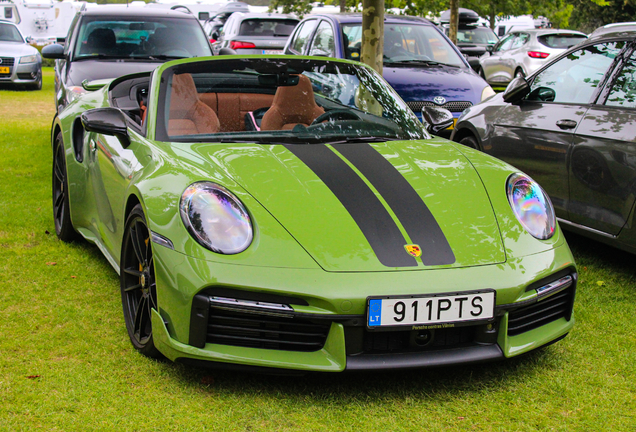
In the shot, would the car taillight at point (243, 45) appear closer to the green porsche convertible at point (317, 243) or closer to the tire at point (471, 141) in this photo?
the tire at point (471, 141)

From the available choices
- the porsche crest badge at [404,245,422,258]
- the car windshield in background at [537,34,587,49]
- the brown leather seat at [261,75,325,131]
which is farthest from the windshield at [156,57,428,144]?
the car windshield in background at [537,34,587,49]

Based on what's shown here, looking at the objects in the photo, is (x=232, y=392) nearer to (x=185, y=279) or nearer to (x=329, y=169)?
(x=185, y=279)

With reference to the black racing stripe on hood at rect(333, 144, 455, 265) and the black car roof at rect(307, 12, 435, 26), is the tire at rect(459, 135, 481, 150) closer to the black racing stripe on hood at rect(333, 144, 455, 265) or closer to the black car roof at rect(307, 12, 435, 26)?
the black racing stripe on hood at rect(333, 144, 455, 265)

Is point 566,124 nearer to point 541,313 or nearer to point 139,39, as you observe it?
point 541,313

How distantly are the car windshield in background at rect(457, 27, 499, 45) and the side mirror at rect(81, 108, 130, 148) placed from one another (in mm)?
21668

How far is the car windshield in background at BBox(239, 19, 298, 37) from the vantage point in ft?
47.6

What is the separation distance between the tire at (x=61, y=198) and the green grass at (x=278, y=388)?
0.95 metres

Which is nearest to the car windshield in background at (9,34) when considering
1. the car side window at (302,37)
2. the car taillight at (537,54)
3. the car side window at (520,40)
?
the car side window at (302,37)

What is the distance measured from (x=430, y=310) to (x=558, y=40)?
50.4 ft

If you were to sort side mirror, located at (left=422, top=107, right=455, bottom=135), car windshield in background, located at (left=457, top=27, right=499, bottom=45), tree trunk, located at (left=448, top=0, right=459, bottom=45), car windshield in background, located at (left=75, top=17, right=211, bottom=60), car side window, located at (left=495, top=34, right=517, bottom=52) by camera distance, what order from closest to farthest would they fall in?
side mirror, located at (left=422, top=107, right=455, bottom=135), car windshield in background, located at (left=75, top=17, right=211, bottom=60), tree trunk, located at (left=448, top=0, right=459, bottom=45), car side window, located at (left=495, top=34, right=517, bottom=52), car windshield in background, located at (left=457, top=27, right=499, bottom=45)

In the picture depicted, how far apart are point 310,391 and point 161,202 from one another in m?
0.95

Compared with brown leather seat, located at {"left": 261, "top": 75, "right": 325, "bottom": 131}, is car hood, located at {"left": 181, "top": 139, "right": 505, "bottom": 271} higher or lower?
lower

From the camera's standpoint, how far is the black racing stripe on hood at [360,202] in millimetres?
2664

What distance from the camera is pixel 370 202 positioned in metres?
2.91
